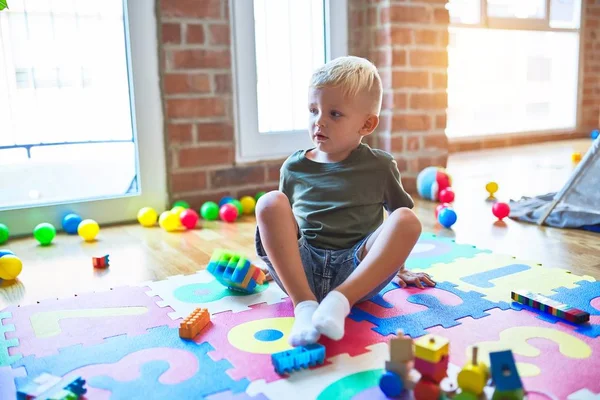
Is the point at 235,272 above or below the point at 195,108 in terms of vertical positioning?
below

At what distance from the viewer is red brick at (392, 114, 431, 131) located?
263 centimetres

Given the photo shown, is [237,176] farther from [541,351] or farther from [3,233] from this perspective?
[541,351]

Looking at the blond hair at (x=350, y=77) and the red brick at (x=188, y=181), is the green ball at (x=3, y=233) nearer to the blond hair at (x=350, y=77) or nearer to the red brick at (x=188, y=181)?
the red brick at (x=188, y=181)

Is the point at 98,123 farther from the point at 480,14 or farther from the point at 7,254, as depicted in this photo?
the point at 480,14

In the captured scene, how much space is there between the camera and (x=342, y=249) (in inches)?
50.5

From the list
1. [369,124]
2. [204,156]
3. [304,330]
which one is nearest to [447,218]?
[369,124]

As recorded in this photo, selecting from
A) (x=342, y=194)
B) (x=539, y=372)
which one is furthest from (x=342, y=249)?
(x=539, y=372)

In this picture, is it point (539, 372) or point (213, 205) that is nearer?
point (539, 372)

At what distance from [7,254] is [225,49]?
114 centimetres

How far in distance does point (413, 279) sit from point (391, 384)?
1.76ft

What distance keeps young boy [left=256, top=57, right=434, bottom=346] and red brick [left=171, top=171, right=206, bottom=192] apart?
1.00 metres

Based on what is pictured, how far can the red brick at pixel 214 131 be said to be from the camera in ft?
7.52

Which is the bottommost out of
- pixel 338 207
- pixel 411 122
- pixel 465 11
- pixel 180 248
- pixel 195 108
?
pixel 180 248

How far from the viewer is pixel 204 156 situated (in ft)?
7.59
